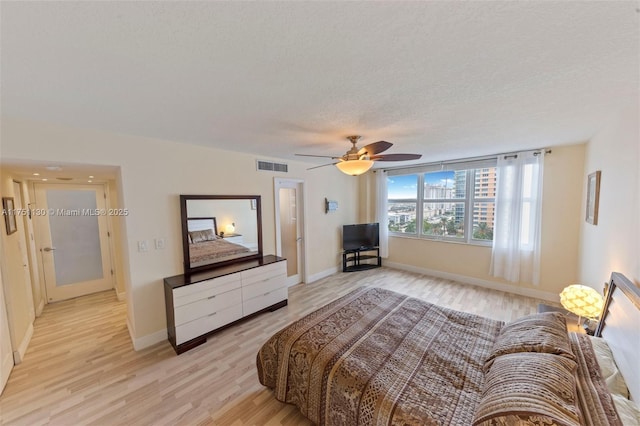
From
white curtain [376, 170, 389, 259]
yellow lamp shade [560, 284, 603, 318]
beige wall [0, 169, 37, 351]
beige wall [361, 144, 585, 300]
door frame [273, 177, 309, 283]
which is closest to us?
yellow lamp shade [560, 284, 603, 318]

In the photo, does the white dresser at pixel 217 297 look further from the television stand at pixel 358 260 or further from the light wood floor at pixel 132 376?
the television stand at pixel 358 260

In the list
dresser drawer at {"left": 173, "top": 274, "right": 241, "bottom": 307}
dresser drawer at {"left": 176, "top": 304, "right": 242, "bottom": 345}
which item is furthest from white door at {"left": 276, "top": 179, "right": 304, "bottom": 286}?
dresser drawer at {"left": 176, "top": 304, "right": 242, "bottom": 345}

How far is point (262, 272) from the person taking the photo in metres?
3.33

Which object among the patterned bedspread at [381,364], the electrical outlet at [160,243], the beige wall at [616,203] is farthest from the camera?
the electrical outlet at [160,243]

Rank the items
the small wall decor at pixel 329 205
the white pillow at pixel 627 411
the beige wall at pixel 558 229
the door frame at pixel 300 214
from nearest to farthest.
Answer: the white pillow at pixel 627 411
the beige wall at pixel 558 229
the door frame at pixel 300 214
the small wall decor at pixel 329 205

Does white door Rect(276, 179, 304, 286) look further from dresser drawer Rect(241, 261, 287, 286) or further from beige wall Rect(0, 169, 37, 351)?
beige wall Rect(0, 169, 37, 351)

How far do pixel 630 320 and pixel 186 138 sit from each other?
396 centimetres

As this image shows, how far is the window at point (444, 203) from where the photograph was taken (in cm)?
424

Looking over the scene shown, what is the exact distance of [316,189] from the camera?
4699mm

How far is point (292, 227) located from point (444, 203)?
10.1 ft

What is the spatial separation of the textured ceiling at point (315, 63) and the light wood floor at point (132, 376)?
7.74 ft

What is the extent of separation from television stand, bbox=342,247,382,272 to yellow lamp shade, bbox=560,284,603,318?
3443mm

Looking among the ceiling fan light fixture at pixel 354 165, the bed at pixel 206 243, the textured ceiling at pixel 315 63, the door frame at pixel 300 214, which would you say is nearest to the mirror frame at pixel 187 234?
the bed at pixel 206 243

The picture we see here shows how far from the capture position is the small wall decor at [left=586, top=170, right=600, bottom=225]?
2.54 m
